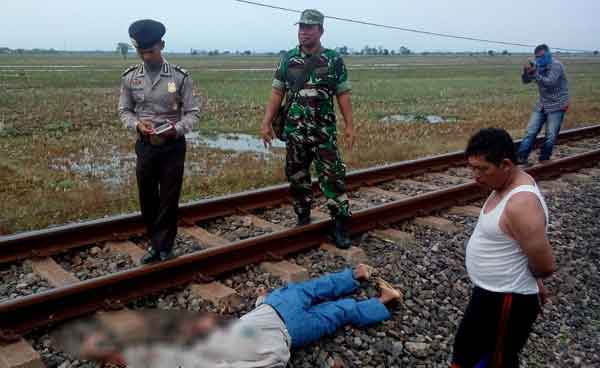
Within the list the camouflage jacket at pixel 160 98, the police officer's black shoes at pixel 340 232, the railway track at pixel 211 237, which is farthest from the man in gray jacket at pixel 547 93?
the camouflage jacket at pixel 160 98

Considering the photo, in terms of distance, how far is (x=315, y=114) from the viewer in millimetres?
5285

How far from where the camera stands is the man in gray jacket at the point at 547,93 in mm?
8938

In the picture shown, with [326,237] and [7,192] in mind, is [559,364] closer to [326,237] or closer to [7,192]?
[326,237]

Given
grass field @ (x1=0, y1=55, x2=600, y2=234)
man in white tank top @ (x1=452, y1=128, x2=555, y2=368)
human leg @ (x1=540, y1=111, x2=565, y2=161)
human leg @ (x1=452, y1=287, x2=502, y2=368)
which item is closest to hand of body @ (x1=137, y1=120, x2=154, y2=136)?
grass field @ (x1=0, y1=55, x2=600, y2=234)

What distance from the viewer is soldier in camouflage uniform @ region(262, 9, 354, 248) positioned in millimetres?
5145

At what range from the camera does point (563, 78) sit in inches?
354

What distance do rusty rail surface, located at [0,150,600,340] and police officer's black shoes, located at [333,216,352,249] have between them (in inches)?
6.5

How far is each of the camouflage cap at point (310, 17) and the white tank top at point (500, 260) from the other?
269cm

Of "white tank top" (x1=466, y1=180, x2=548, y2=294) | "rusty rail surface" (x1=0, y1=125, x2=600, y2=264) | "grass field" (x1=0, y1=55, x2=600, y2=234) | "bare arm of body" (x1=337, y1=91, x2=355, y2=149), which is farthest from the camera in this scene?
"grass field" (x1=0, y1=55, x2=600, y2=234)

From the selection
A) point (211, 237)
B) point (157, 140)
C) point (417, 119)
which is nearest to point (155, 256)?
point (211, 237)

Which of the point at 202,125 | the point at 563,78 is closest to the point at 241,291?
the point at 563,78

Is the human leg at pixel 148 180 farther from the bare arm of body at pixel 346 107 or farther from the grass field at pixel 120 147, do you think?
the grass field at pixel 120 147

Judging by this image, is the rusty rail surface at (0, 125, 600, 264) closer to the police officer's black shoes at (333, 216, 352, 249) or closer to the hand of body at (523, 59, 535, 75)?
the police officer's black shoes at (333, 216, 352, 249)

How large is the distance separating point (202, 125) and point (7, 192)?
828cm
